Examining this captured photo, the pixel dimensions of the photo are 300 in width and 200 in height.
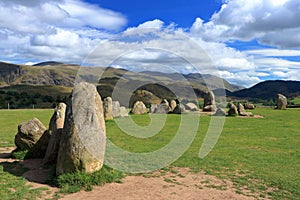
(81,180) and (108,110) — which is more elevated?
(108,110)

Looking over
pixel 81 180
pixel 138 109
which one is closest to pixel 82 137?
pixel 81 180

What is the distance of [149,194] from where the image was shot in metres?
10.6

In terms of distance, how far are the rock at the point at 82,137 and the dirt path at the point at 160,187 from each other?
1.01m

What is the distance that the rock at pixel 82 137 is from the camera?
11.6m

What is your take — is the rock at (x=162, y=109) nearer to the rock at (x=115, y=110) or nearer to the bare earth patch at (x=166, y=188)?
the rock at (x=115, y=110)

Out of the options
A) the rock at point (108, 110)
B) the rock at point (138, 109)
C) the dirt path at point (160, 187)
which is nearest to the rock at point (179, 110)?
the rock at point (138, 109)

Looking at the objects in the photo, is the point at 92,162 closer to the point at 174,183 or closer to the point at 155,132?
the point at 174,183

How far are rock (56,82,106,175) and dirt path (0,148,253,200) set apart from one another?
3.32ft

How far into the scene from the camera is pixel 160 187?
449 inches

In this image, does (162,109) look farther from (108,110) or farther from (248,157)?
(248,157)

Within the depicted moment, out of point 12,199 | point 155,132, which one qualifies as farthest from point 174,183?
point 155,132

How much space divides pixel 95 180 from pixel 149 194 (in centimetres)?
224

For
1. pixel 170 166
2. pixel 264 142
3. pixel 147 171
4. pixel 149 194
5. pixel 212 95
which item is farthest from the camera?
pixel 212 95

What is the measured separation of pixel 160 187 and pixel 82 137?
11.4ft
